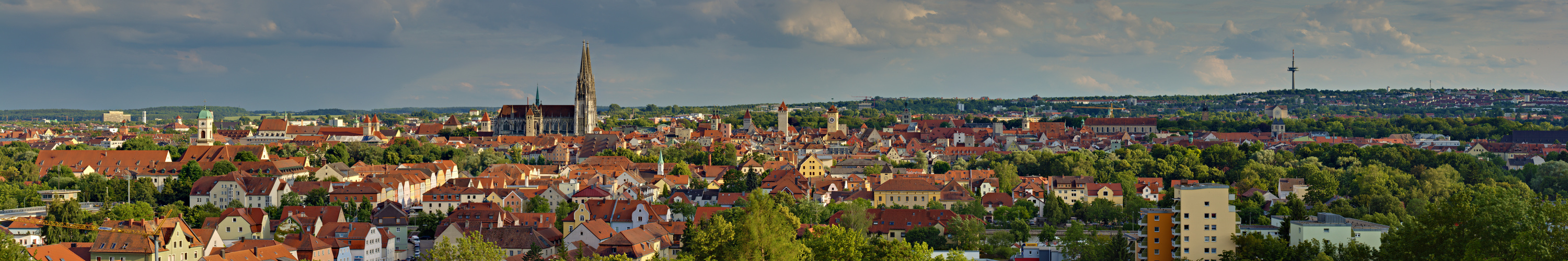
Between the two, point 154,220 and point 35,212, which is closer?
point 154,220

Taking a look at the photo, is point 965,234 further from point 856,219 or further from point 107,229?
point 107,229

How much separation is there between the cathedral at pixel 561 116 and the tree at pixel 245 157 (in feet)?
180

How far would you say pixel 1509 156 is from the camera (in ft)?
299

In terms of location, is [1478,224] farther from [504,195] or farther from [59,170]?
[59,170]

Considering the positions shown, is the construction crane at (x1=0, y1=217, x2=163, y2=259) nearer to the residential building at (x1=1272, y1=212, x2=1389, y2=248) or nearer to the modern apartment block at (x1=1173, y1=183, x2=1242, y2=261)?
the modern apartment block at (x1=1173, y1=183, x2=1242, y2=261)

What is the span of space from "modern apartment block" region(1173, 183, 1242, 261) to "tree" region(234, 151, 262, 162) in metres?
59.3

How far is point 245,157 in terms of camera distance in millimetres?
78938

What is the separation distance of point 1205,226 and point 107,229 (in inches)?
1410

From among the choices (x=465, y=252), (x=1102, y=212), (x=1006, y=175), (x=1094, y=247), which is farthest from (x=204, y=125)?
(x=1094, y=247)

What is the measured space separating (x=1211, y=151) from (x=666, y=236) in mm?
57053

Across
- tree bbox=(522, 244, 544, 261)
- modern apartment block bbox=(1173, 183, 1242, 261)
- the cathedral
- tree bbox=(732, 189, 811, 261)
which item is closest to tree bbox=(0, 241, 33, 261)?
tree bbox=(522, 244, 544, 261)

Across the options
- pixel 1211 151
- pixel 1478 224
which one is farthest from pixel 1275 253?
pixel 1211 151

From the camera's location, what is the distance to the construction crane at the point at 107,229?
4072 centimetres

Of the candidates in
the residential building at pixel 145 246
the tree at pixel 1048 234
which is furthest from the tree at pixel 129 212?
the tree at pixel 1048 234
